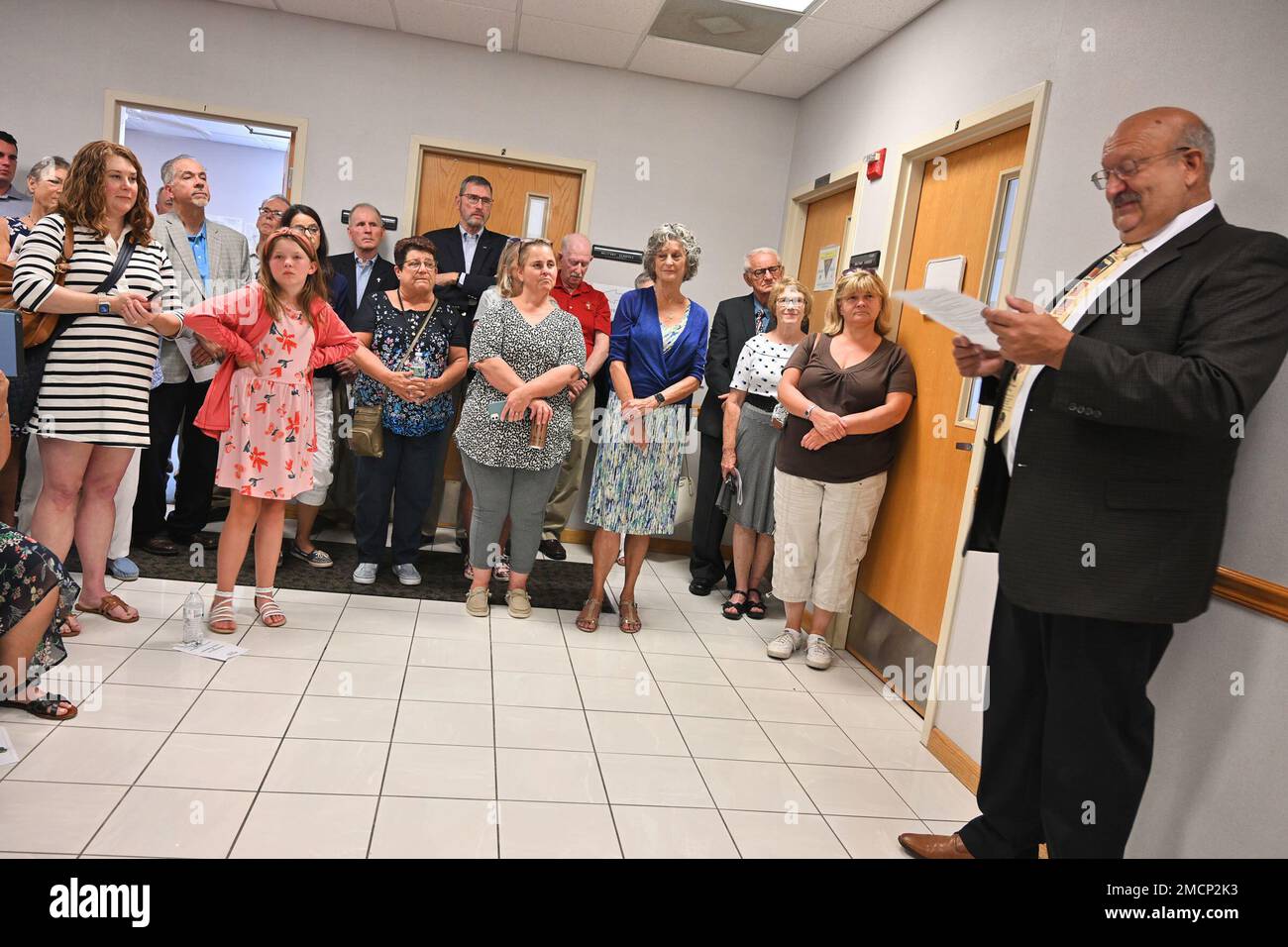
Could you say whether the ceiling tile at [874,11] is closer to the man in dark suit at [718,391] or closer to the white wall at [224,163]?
the man in dark suit at [718,391]

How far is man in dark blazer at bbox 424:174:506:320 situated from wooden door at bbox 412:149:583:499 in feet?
1.43

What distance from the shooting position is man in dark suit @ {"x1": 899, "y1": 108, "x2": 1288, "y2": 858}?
5.22 feet

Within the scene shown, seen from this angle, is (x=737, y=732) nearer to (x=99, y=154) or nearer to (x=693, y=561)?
(x=693, y=561)

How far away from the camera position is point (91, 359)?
2.95m

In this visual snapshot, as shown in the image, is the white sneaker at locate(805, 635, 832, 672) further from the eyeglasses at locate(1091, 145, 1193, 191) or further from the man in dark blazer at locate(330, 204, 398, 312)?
the man in dark blazer at locate(330, 204, 398, 312)

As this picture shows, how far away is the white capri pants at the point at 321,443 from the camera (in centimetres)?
421

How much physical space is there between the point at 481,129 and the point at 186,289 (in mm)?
2139

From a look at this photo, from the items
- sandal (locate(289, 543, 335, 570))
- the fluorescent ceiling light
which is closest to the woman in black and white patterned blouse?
sandal (locate(289, 543, 335, 570))

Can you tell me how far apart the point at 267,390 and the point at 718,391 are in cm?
225

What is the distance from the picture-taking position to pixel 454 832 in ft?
6.92

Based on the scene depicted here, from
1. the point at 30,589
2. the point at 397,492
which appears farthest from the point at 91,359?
the point at 397,492

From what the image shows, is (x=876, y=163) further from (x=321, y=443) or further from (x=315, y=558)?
(x=315, y=558)

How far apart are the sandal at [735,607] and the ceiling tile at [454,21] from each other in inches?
127
